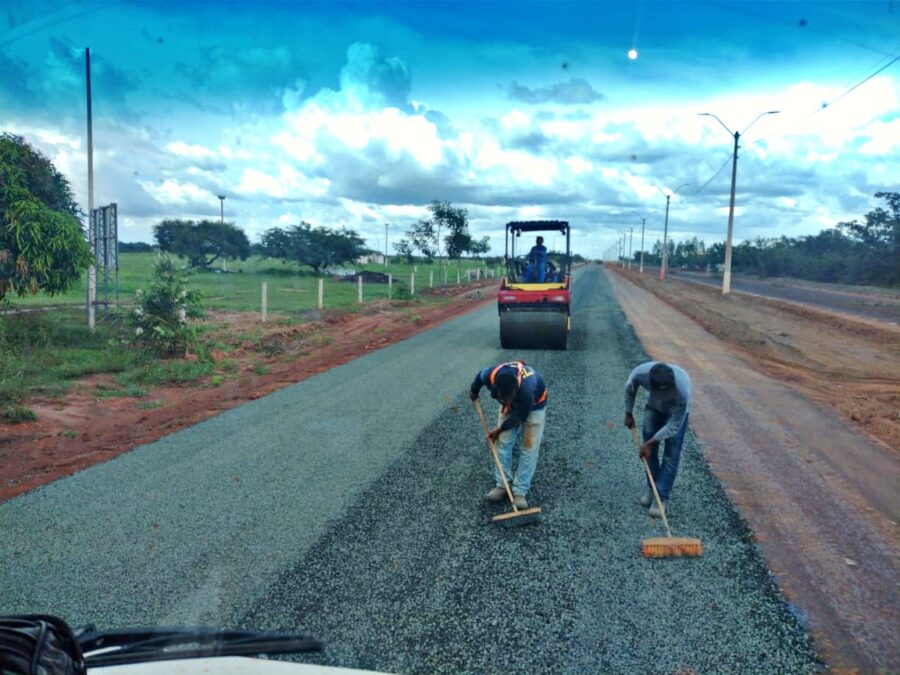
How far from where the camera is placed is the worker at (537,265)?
15133 millimetres

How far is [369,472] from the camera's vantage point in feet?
21.3

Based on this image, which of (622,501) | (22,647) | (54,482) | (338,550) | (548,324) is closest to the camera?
(22,647)

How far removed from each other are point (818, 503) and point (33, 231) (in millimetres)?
13399

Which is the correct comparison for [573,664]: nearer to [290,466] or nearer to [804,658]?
[804,658]

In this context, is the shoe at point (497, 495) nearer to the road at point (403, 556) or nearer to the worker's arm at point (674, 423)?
the road at point (403, 556)

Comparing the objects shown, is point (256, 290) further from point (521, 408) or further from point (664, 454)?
point (664, 454)

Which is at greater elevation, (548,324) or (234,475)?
(548,324)

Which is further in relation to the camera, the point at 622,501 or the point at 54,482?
the point at 54,482

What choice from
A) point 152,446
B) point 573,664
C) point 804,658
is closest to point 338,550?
point 573,664

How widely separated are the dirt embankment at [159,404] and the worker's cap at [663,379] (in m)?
5.63

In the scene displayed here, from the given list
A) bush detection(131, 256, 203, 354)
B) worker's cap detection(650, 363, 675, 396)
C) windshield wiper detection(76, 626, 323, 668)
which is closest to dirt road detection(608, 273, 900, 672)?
worker's cap detection(650, 363, 675, 396)

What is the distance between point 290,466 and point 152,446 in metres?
1.90

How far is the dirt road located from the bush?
9.93 meters

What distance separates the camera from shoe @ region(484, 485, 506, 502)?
573 cm
